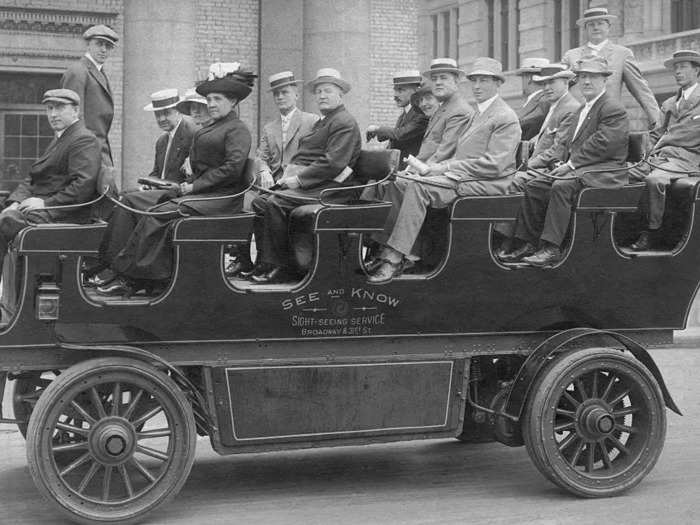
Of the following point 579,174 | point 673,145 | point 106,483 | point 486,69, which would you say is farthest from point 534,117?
point 106,483

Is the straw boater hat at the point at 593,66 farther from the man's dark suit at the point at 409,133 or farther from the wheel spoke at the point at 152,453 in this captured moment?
the wheel spoke at the point at 152,453

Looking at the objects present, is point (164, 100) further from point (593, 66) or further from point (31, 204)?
point (593, 66)

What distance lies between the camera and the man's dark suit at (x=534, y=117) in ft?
30.8

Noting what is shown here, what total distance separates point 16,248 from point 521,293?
2728 millimetres

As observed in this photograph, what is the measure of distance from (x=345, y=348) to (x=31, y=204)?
1.80 metres

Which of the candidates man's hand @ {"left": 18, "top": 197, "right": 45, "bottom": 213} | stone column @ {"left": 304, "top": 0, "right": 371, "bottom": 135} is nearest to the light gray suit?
man's hand @ {"left": 18, "top": 197, "right": 45, "bottom": 213}

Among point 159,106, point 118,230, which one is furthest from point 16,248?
point 159,106

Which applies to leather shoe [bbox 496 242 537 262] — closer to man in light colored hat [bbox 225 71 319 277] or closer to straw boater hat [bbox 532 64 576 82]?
man in light colored hat [bbox 225 71 319 277]

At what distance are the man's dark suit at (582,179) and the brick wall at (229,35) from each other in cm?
1229

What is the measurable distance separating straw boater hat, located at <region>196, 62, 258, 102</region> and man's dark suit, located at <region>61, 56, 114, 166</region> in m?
1.31

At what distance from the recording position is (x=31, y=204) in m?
6.78

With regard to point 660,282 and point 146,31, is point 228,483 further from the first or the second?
point 146,31

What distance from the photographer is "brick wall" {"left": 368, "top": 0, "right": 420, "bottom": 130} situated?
66.2 ft

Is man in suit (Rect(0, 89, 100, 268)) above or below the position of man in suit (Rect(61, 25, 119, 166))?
below
